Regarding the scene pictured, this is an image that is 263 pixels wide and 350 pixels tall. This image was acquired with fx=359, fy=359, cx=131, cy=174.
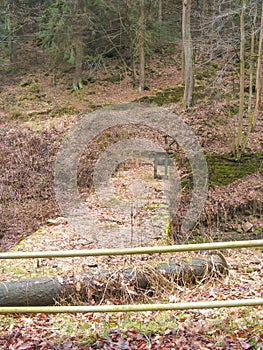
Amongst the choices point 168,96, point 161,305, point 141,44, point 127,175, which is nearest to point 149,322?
point 161,305

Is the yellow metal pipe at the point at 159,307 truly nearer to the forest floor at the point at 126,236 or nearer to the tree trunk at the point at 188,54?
the forest floor at the point at 126,236

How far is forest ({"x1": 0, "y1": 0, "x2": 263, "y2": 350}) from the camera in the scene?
399cm

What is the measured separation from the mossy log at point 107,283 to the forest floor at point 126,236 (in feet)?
0.51

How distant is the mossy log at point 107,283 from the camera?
14.8 feet

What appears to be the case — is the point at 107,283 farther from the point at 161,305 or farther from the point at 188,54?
the point at 188,54

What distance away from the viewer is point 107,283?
4664mm

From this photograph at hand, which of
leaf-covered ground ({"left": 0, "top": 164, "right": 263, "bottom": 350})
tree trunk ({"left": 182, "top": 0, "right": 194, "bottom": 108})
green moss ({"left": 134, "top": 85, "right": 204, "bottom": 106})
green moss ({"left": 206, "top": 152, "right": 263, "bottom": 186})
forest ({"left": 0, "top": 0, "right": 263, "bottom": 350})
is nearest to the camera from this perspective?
leaf-covered ground ({"left": 0, "top": 164, "right": 263, "bottom": 350})

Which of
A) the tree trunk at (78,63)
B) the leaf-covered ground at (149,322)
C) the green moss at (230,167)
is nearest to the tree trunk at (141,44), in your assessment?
the tree trunk at (78,63)

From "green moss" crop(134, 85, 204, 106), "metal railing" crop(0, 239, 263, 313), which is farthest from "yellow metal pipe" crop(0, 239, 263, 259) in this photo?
"green moss" crop(134, 85, 204, 106)

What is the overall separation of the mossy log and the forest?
0.02 metres

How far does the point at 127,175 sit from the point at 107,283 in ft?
22.5

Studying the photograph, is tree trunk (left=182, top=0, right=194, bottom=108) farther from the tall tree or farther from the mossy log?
the mossy log

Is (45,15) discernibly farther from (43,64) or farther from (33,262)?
(33,262)

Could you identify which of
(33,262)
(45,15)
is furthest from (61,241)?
(45,15)
